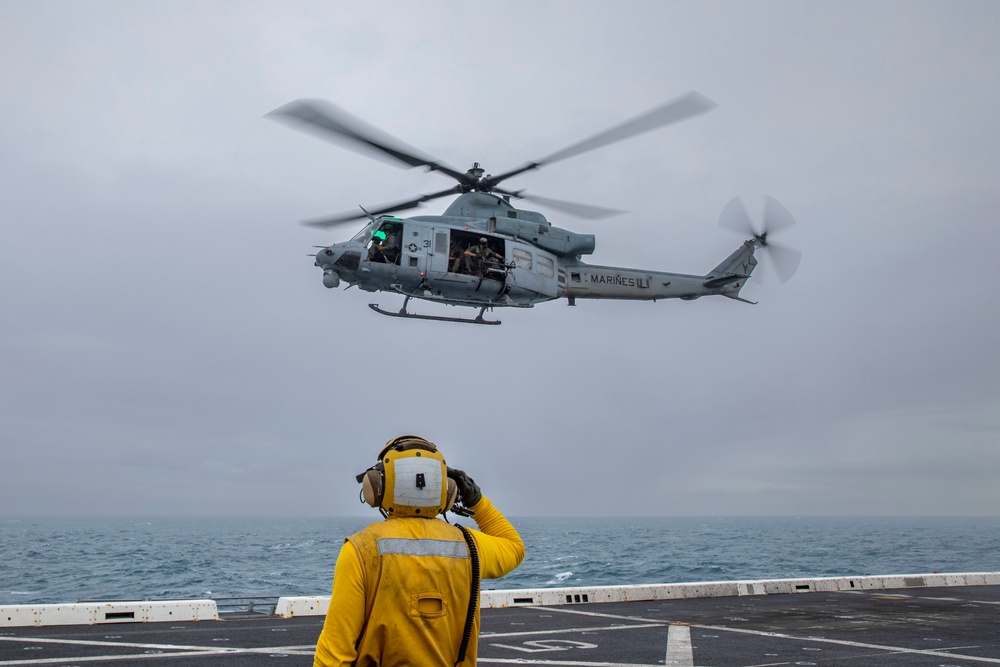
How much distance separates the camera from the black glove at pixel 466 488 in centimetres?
354

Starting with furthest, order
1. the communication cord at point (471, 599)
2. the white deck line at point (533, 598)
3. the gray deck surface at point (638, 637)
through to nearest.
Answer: the white deck line at point (533, 598), the gray deck surface at point (638, 637), the communication cord at point (471, 599)

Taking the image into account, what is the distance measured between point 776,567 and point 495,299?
38689 millimetres

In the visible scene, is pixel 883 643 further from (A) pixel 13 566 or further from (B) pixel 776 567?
(A) pixel 13 566

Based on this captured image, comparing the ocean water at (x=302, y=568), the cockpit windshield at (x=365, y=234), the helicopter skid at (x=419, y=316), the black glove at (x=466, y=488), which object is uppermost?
the cockpit windshield at (x=365, y=234)

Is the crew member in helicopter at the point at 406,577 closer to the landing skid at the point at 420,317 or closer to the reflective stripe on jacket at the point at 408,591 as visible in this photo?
the reflective stripe on jacket at the point at 408,591

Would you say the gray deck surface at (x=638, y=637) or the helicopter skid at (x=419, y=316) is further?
the helicopter skid at (x=419, y=316)

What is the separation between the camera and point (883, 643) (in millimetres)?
10805

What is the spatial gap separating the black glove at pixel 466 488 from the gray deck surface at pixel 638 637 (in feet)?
21.3

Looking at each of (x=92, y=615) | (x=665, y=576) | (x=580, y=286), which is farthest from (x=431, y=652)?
(x=665, y=576)

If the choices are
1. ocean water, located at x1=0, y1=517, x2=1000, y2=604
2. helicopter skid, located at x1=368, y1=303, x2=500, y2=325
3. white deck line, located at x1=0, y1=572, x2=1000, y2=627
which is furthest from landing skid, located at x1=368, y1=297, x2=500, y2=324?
ocean water, located at x1=0, y1=517, x2=1000, y2=604

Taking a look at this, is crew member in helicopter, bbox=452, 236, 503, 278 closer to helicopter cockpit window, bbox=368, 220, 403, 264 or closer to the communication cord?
helicopter cockpit window, bbox=368, 220, 403, 264

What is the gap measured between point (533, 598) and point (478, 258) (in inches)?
328

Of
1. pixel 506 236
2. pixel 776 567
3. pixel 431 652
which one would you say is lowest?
pixel 776 567

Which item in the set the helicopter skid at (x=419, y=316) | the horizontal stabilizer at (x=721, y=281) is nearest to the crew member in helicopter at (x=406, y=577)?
the helicopter skid at (x=419, y=316)
